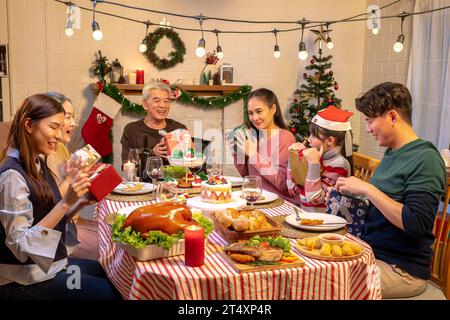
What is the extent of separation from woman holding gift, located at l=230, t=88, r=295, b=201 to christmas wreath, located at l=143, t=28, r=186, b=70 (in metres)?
2.32

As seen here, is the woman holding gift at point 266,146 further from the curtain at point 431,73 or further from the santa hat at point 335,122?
the curtain at point 431,73

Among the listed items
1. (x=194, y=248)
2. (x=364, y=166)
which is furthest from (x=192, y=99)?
(x=194, y=248)

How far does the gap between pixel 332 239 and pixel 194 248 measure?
50cm

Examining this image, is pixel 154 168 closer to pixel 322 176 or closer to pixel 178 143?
pixel 178 143

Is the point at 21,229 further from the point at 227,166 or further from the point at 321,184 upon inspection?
the point at 227,166

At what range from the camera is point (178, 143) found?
3105mm

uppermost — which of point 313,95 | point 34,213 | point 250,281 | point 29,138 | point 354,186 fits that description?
point 313,95

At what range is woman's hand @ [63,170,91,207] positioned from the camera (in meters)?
1.93

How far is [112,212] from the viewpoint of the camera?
7.58 feet

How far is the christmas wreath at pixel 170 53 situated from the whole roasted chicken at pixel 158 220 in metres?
3.88

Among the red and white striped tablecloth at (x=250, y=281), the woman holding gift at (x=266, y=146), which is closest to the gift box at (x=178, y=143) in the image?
the woman holding gift at (x=266, y=146)

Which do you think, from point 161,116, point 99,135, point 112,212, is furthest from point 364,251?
point 99,135

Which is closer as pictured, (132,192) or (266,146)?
(132,192)

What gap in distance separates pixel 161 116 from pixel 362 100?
1.94m
